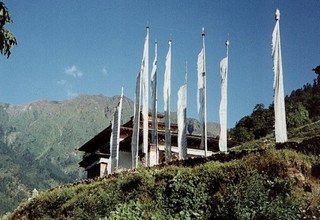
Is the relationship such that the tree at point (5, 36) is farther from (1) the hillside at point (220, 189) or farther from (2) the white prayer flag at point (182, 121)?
(2) the white prayer flag at point (182, 121)

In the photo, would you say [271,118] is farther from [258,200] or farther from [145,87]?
[258,200]

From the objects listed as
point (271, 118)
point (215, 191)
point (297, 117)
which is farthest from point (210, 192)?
point (271, 118)

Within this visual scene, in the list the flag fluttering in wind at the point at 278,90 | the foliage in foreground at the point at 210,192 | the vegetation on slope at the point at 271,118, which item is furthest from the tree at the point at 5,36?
the vegetation on slope at the point at 271,118

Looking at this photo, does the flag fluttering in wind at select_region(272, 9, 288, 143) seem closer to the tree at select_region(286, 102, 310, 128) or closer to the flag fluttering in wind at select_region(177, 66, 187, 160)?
the flag fluttering in wind at select_region(177, 66, 187, 160)

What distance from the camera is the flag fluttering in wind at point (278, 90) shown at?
20.3 m

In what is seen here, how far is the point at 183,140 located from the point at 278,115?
281 inches

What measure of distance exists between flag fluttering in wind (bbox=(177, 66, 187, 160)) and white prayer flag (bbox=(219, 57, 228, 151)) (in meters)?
2.89

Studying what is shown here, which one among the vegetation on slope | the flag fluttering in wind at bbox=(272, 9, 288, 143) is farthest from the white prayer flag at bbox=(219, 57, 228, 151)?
the vegetation on slope

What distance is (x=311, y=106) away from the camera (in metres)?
83.6

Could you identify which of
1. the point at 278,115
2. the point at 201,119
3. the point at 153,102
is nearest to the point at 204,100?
the point at 201,119

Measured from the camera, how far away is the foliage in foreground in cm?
1434

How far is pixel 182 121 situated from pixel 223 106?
3669 millimetres

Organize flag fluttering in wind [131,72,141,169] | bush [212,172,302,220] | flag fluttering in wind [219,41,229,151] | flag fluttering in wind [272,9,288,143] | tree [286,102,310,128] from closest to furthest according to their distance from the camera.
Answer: bush [212,172,302,220]
flag fluttering in wind [272,9,288,143]
flag fluttering in wind [219,41,229,151]
flag fluttering in wind [131,72,141,169]
tree [286,102,310,128]

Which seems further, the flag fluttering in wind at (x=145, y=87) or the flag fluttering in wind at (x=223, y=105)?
the flag fluttering in wind at (x=145, y=87)
